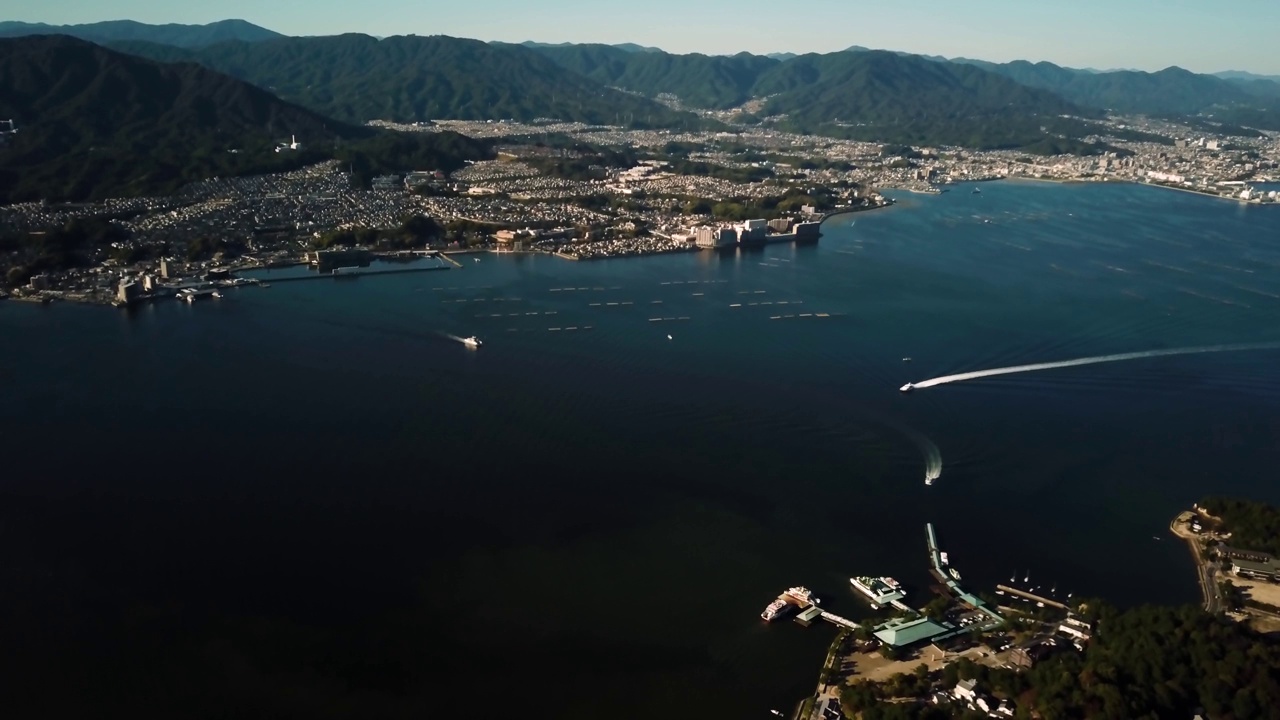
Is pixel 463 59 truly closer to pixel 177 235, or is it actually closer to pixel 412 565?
pixel 177 235

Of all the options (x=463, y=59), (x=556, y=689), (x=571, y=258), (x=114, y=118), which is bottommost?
(x=556, y=689)

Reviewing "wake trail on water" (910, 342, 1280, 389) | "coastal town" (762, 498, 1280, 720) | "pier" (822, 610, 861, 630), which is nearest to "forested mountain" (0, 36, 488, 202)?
"wake trail on water" (910, 342, 1280, 389)

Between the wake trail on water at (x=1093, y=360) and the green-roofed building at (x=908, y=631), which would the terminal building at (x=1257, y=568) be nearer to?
the green-roofed building at (x=908, y=631)

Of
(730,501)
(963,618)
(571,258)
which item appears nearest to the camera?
(963,618)

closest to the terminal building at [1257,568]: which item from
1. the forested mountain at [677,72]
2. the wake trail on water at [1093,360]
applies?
the wake trail on water at [1093,360]

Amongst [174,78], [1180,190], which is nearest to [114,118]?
[174,78]

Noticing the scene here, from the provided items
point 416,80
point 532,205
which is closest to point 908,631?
point 532,205
